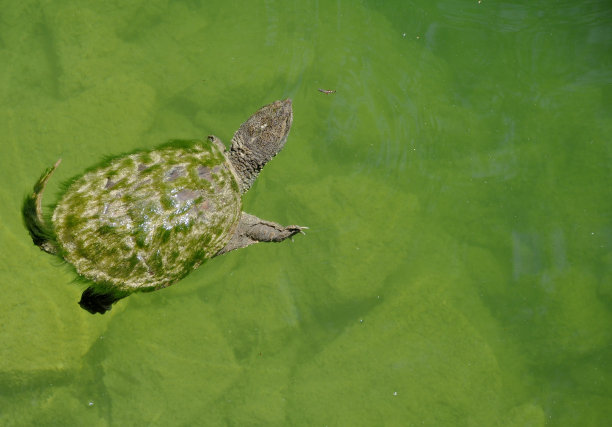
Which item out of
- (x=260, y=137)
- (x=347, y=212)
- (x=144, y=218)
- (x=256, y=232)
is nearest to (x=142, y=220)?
(x=144, y=218)

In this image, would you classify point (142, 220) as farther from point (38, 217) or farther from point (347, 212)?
point (347, 212)

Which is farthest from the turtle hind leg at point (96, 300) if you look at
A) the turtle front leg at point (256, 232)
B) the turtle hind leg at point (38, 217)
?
the turtle front leg at point (256, 232)

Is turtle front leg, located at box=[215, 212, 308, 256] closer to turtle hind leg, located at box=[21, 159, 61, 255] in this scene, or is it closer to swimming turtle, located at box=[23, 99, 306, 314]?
swimming turtle, located at box=[23, 99, 306, 314]

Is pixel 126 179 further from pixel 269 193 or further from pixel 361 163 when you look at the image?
pixel 361 163

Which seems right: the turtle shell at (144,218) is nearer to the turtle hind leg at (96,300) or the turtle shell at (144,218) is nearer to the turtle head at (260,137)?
the turtle hind leg at (96,300)

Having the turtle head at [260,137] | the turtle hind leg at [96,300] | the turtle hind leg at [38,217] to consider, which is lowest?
the turtle hind leg at [96,300]

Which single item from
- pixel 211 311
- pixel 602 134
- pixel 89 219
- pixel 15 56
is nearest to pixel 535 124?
pixel 602 134
